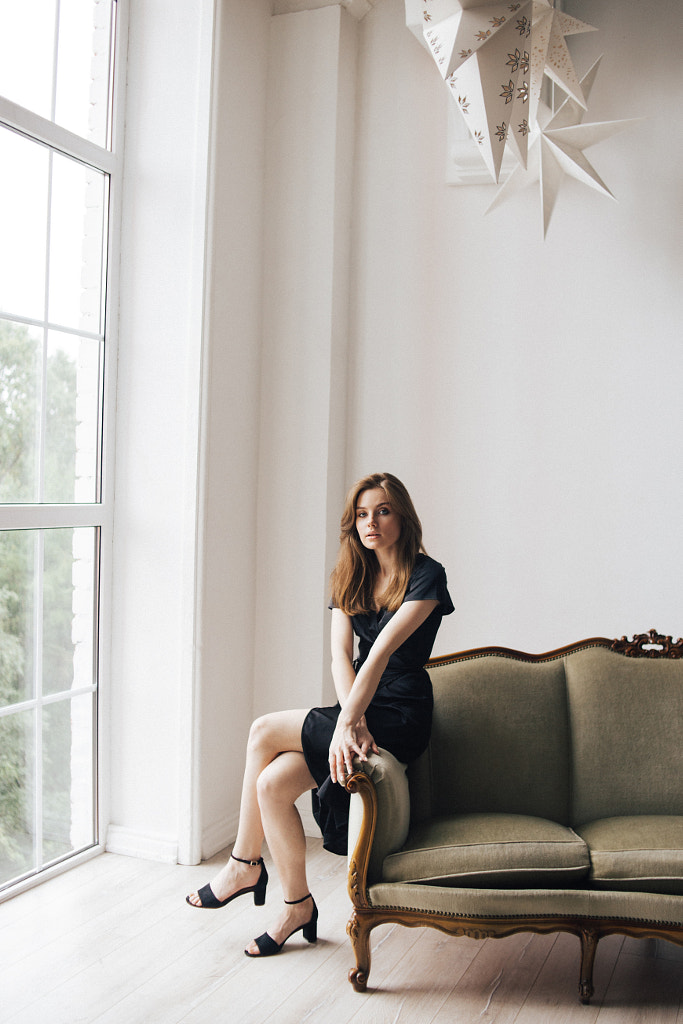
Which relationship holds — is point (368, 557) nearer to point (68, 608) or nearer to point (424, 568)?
point (424, 568)

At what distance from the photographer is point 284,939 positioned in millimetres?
2574

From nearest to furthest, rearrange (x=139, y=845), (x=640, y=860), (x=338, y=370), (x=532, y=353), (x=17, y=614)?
1. (x=640, y=860)
2. (x=17, y=614)
3. (x=139, y=845)
4. (x=532, y=353)
5. (x=338, y=370)

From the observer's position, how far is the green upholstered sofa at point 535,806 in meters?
2.32

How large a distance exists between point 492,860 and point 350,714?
53cm

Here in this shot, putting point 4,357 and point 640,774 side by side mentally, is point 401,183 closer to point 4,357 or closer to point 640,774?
point 4,357

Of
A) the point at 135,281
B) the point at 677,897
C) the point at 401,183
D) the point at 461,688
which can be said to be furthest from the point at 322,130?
the point at 677,897

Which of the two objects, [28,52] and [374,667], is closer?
[374,667]

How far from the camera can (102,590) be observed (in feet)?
10.9

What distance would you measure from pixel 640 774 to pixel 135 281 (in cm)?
242

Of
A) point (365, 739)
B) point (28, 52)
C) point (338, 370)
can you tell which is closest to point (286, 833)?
point (365, 739)

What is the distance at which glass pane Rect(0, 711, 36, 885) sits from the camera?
2.88 metres

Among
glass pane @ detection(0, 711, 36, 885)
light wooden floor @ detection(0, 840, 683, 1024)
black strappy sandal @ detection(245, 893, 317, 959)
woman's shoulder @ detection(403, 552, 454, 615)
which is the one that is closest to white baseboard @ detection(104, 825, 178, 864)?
light wooden floor @ detection(0, 840, 683, 1024)

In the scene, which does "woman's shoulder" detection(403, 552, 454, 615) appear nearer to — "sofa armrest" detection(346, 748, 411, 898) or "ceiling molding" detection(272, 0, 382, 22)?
"sofa armrest" detection(346, 748, 411, 898)

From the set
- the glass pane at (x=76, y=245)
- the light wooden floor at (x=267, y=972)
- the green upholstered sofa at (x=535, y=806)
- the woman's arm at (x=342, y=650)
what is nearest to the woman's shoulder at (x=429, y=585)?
the woman's arm at (x=342, y=650)
